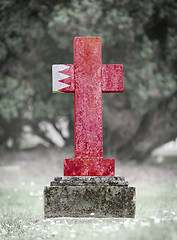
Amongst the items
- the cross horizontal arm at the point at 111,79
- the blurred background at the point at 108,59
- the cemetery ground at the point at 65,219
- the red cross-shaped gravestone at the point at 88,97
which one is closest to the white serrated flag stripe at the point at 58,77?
the red cross-shaped gravestone at the point at 88,97

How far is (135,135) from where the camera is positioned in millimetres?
11273

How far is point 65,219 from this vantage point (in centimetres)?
395

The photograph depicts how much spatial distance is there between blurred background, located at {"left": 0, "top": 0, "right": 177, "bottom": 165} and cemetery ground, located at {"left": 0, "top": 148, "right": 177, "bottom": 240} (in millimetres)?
1212

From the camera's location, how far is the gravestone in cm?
404

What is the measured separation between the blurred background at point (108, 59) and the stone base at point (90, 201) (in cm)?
570

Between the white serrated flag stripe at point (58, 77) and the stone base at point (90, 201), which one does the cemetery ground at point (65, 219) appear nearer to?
the stone base at point (90, 201)

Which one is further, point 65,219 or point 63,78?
point 63,78

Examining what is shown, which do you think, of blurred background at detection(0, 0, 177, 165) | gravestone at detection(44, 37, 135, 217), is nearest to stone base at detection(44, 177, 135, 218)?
gravestone at detection(44, 37, 135, 217)

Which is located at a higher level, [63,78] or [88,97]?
[63,78]

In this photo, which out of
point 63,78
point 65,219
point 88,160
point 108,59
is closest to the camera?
point 65,219

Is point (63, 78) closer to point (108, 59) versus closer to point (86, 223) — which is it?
point (86, 223)

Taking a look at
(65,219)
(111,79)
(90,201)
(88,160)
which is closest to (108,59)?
(111,79)

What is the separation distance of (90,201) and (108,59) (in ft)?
21.6

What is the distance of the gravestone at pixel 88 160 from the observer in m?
4.04
